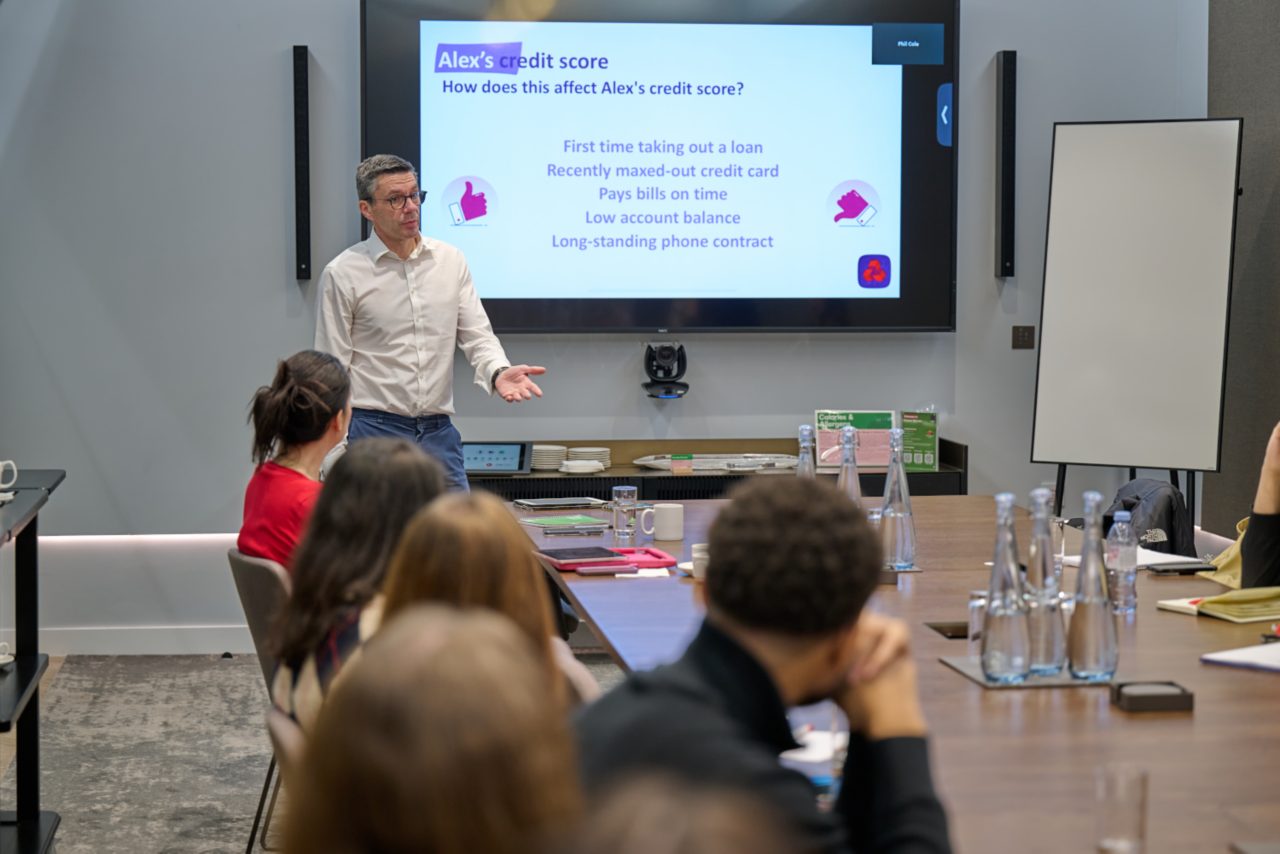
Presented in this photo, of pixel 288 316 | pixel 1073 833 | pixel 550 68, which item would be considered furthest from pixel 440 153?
pixel 1073 833

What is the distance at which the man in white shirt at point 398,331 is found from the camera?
4789 millimetres

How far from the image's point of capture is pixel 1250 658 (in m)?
2.32

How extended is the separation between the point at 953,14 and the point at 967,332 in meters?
1.31

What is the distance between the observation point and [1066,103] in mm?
→ 6090

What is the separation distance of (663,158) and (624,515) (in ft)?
8.42

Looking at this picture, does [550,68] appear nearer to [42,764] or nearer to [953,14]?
[953,14]

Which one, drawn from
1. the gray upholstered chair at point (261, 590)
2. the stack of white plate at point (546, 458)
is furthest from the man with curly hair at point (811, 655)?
the stack of white plate at point (546, 458)

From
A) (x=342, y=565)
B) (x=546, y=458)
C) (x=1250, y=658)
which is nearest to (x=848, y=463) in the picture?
(x=1250, y=658)

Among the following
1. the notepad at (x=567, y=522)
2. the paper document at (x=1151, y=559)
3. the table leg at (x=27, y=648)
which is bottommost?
the table leg at (x=27, y=648)

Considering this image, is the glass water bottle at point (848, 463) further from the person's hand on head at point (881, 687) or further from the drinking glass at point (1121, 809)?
the drinking glass at point (1121, 809)

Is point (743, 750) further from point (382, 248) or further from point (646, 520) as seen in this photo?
point (382, 248)

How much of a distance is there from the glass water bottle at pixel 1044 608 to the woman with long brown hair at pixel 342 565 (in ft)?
2.94

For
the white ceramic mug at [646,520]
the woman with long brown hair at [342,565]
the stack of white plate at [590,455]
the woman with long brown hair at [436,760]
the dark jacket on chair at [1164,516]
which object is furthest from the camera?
the stack of white plate at [590,455]

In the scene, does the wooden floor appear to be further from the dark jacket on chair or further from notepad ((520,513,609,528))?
the dark jacket on chair
